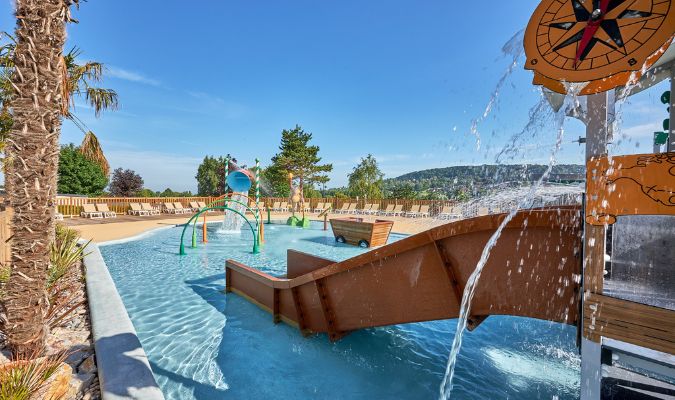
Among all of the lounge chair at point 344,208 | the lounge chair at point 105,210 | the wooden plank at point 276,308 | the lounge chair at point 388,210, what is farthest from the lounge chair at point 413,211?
the wooden plank at point 276,308

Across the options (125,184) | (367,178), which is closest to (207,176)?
(125,184)

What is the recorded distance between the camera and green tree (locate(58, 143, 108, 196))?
1646 inches

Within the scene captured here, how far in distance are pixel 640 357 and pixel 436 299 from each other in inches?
Answer: 58.8

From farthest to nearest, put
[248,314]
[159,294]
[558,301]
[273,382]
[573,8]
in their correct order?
[159,294] < [248,314] < [273,382] < [558,301] < [573,8]

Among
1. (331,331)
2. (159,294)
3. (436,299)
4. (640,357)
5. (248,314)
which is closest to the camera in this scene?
(640,357)

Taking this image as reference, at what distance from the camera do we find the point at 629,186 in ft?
5.30

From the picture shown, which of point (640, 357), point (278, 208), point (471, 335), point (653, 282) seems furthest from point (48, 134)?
point (278, 208)

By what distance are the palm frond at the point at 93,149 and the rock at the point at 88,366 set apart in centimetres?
1060

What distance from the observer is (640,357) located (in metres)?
1.67

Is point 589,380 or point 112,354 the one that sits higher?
point 589,380

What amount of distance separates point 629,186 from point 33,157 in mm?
4815

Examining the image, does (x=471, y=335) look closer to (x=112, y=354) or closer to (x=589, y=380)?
(x=589, y=380)

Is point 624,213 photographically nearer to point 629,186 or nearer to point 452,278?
point 629,186

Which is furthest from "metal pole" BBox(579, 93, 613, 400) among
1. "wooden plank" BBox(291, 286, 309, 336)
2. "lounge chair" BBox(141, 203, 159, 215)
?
"lounge chair" BBox(141, 203, 159, 215)
